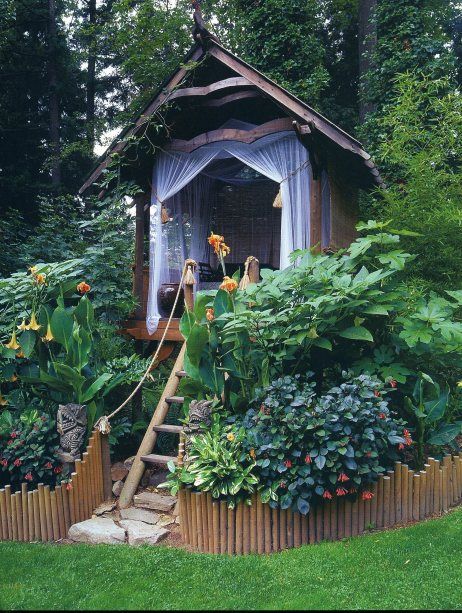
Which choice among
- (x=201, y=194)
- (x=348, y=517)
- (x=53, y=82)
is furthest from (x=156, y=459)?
(x=53, y=82)

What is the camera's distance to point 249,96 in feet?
22.3

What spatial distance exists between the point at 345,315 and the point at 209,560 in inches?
79.2

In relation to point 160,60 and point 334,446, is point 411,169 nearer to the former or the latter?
point 334,446

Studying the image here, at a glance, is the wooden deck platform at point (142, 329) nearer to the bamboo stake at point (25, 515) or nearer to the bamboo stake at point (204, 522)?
the bamboo stake at point (25, 515)

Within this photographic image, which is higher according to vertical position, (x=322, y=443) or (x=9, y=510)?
(x=322, y=443)

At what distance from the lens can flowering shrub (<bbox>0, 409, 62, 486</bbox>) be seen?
182 inches

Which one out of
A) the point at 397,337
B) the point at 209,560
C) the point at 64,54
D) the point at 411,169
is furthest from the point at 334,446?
the point at 64,54

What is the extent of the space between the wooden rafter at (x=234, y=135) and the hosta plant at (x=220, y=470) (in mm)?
3942

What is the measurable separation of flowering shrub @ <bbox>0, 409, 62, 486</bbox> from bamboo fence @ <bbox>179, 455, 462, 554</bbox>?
132 centimetres

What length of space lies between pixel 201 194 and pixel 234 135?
2334 millimetres

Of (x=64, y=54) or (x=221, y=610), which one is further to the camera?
(x=64, y=54)

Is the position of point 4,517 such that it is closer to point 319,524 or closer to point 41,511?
point 41,511

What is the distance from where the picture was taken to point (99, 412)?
17.4ft

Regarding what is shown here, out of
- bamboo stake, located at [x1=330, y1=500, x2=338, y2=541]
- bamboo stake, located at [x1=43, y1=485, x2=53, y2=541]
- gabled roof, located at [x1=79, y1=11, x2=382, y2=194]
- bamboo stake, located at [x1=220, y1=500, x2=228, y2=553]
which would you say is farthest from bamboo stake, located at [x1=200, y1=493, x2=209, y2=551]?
gabled roof, located at [x1=79, y1=11, x2=382, y2=194]
